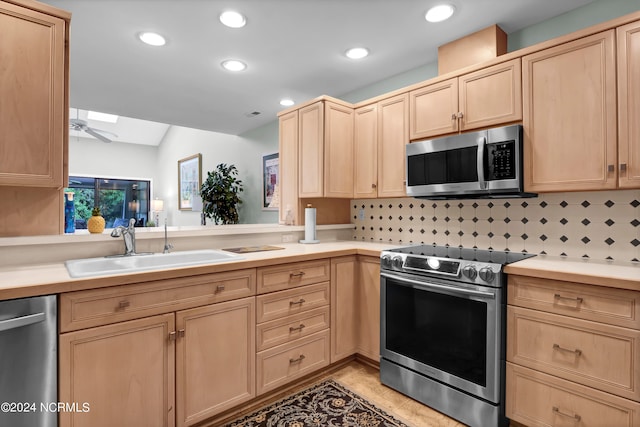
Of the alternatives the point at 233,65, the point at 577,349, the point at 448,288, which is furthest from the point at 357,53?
the point at 577,349

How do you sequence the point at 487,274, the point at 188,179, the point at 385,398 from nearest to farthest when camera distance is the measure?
1. the point at 487,274
2. the point at 385,398
3. the point at 188,179

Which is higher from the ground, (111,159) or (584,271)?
(111,159)

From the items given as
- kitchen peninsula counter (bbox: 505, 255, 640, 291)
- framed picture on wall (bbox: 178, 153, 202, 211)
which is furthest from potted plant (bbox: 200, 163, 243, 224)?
kitchen peninsula counter (bbox: 505, 255, 640, 291)

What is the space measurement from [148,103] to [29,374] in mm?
3582

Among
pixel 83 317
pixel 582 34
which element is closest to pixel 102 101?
pixel 83 317

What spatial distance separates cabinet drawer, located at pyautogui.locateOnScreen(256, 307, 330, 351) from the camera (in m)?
2.02

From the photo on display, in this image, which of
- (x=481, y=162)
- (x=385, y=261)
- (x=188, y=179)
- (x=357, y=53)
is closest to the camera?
(x=481, y=162)

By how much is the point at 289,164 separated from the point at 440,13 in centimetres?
174

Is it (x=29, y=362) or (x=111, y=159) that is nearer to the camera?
(x=29, y=362)

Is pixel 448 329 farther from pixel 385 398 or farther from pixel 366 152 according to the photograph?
pixel 366 152

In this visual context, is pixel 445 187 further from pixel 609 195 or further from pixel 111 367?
pixel 111 367

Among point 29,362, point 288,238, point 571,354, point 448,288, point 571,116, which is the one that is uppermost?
point 571,116

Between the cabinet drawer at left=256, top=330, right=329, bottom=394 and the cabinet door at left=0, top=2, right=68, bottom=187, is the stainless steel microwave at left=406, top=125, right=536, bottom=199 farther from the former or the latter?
the cabinet door at left=0, top=2, right=68, bottom=187

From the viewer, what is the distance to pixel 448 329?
198 cm
